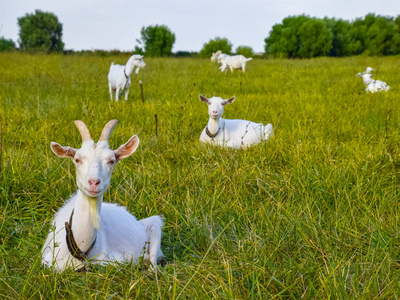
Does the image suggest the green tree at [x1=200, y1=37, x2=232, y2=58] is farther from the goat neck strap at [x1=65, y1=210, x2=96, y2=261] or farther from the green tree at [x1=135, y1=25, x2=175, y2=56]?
the goat neck strap at [x1=65, y1=210, x2=96, y2=261]

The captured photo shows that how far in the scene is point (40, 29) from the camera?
54969 mm

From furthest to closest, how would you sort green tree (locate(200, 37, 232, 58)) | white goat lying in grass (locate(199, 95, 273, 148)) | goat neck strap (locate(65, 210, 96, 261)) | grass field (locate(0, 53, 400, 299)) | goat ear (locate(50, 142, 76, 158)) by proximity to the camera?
1. green tree (locate(200, 37, 232, 58))
2. white goat lying in grass (locate(199, 95, 273, 148))
3. goat neck strap (locate(65, 210, 96, 261))
4. goat ear (locate(50, 142, 76, 158))
5. grass field (locate(0, 53, 400, 299))

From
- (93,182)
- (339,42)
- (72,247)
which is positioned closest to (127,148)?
(93,182)

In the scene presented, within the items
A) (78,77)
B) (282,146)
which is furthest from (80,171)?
(78,77)

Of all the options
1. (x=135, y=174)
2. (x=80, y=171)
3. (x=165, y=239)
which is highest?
(x=80, y=171)

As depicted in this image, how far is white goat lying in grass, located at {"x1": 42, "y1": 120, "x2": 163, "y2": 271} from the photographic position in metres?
1.78

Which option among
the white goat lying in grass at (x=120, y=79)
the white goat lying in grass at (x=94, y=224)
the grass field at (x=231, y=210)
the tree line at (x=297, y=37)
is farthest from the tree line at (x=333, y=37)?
the white goat lying in grass at (x=94, y=224)

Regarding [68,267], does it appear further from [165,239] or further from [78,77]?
[78,77]

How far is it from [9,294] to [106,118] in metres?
3.40

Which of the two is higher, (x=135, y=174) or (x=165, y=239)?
(x=135, y=174)

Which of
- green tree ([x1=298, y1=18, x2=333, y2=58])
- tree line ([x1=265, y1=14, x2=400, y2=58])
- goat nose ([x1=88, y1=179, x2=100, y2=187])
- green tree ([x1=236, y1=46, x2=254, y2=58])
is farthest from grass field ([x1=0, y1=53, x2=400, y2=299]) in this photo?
green tree ([x1=298, y1=18, x2=333, y2=58])

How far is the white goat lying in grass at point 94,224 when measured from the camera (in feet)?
5.84

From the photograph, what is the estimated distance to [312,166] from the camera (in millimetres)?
3195

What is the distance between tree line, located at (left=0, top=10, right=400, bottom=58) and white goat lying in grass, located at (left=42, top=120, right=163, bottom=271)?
113 feet
